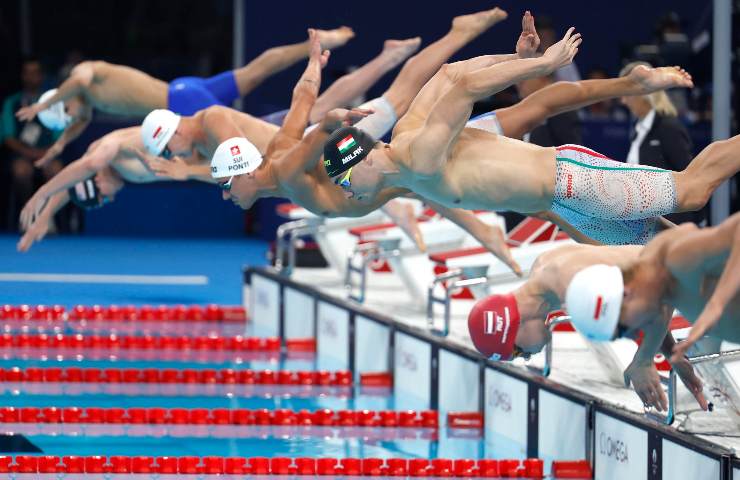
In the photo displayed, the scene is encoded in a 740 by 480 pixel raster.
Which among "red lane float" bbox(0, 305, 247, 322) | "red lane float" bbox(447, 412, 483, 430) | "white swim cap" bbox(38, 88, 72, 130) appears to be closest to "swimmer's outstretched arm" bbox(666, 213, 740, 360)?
"red lane float" bbox(447, 412, 483, 430)

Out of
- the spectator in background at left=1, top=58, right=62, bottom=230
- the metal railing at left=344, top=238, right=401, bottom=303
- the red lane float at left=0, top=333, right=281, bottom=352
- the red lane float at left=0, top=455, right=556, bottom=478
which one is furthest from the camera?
the spectator in background at left=1, top=58, right=62, bottom=230

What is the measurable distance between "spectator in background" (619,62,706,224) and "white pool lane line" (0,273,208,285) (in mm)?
5392

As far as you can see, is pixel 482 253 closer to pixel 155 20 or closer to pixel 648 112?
pixel 648 112

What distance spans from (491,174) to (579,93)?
656 millimetres

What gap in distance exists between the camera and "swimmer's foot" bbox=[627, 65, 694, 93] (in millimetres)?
5906

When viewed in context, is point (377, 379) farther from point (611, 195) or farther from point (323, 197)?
point (611, 195)

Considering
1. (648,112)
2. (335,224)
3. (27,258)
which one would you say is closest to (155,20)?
(27,258)

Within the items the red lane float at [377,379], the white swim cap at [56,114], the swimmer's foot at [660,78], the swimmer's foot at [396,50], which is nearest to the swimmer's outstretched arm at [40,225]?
the white swim cap at [56,114]

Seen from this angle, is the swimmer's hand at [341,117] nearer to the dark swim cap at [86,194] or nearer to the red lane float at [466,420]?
the red lane float at [466,420]

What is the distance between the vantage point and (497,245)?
7.78 metres

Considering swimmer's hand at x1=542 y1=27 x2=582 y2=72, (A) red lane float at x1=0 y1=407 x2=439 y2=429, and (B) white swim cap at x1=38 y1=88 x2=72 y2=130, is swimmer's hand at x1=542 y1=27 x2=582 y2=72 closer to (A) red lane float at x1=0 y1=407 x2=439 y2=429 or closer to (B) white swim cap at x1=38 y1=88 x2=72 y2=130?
(A) red lane float at x1=0 y1=407 x2=439 y2=429

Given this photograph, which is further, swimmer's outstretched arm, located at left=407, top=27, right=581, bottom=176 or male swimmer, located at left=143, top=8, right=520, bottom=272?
male swimmer, located at left=143, top=8, right=520, bottom=272

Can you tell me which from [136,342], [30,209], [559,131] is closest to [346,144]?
[559,131]

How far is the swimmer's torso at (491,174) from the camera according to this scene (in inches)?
243
